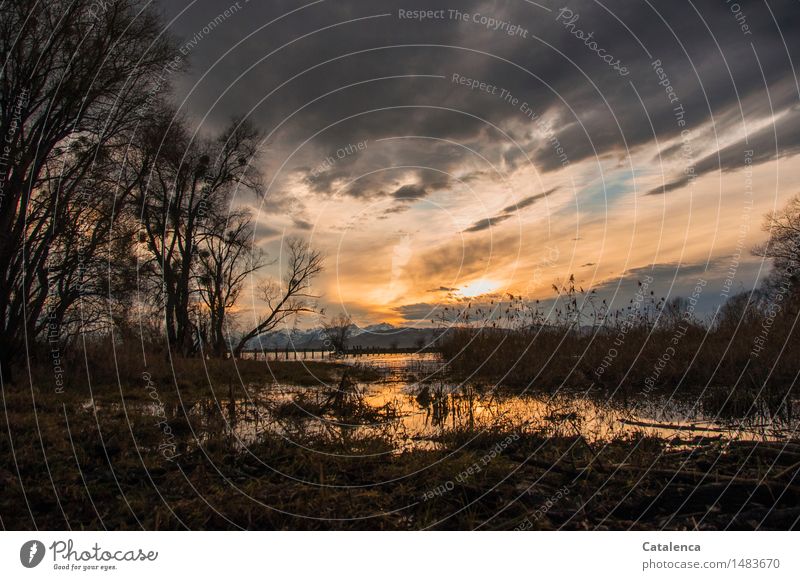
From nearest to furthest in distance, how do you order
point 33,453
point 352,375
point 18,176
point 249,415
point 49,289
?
point 33,453
point 249,415
point 18,176
point 49,289
point 352,375

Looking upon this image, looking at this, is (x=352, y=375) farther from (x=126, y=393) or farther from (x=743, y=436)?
(x=743, y=436)

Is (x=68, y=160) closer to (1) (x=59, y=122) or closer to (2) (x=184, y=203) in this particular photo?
(1) (x=59, y=122)

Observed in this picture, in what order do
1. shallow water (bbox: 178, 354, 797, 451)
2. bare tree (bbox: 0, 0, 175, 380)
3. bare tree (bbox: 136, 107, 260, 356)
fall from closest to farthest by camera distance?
→ shallow water (bbox: 178, 354, 797, 451), bare tree (bbox: 0, 0, 175, 380), bare tree (bbox: 136, 107, 260, 356)

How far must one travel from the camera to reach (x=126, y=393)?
1414cm

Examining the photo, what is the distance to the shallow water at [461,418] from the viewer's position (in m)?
8.34

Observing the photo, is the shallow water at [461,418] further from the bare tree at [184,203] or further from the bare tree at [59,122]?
the bare tree at [184,203]

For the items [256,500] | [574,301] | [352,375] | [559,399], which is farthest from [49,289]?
[574,301]

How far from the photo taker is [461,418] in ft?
33.6

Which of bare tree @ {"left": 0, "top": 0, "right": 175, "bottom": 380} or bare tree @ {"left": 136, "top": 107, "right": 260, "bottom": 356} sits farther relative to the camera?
bare tree @ {"left": 136, "top": 107, "right": 260, "bottom": 356}

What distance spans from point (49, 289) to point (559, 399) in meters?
14.6

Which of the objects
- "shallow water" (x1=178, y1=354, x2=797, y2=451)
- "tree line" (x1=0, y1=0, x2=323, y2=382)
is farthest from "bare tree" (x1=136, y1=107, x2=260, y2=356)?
"shallow water" (x1=178, y1=354, x2=797, y2=451)

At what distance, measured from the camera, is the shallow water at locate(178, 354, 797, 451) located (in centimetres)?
834

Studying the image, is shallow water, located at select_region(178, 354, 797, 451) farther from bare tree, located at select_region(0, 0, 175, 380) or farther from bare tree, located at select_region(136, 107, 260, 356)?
bare tree, located at select_region(136, 107, 260, 356)

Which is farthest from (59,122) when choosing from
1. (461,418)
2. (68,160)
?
(461,418)
